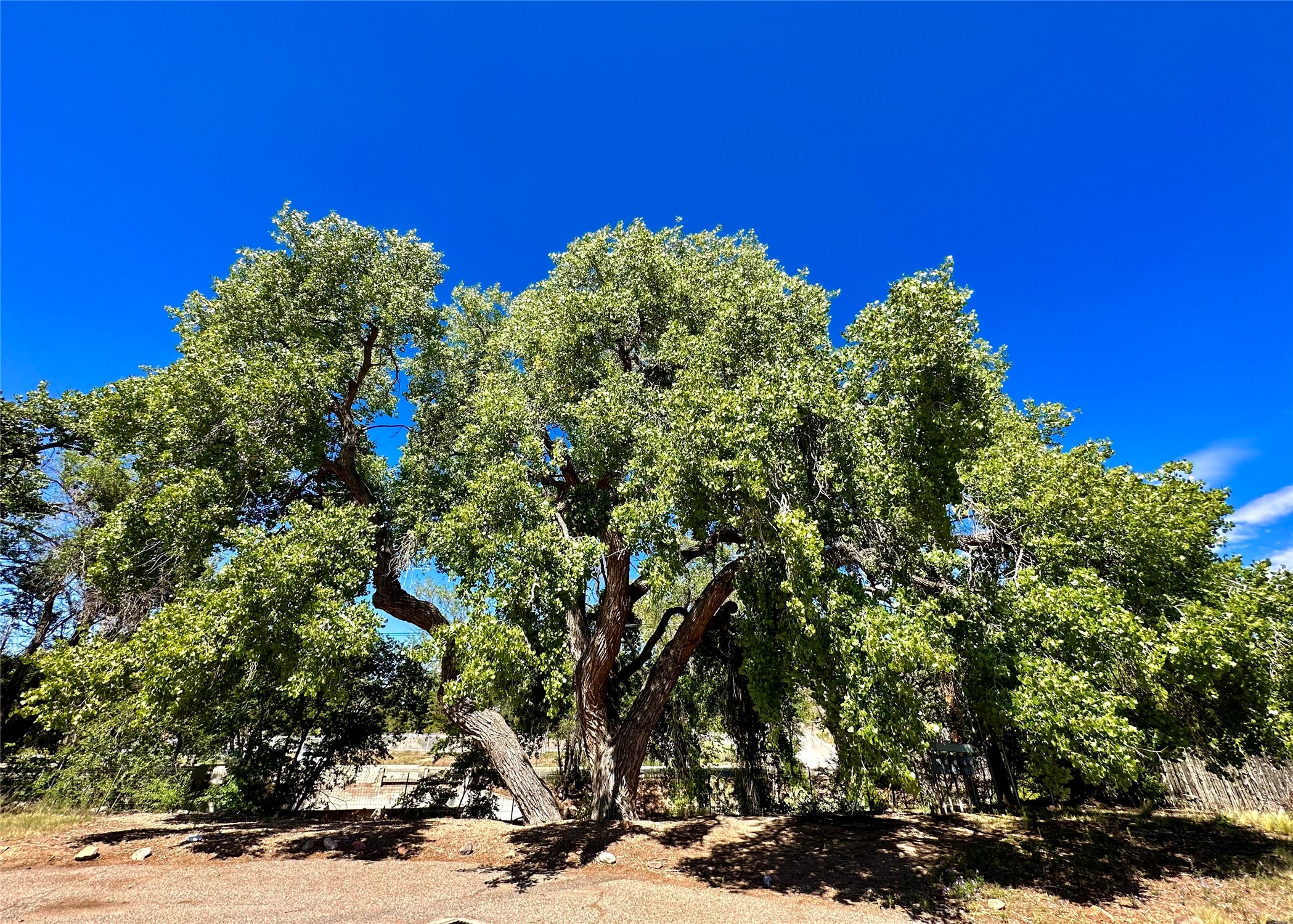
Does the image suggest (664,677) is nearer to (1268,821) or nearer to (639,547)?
(639,547)

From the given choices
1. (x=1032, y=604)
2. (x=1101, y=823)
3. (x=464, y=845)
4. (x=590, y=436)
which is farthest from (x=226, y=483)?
(x=1101, y=823)

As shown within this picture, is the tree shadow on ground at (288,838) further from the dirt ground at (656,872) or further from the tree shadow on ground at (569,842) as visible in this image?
the tree shadow on ground at (569,842)

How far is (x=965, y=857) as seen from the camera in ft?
25.8

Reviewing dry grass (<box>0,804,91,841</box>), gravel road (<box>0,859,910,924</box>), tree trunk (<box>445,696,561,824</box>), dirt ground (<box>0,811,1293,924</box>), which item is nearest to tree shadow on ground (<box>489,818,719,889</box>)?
dirt ground (<box>0,811,1293,924</box>)

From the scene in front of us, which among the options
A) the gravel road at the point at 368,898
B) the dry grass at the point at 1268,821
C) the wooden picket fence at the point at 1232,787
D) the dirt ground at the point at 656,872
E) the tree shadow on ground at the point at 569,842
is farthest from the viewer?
the wooden picket fence at the point at 1232,787

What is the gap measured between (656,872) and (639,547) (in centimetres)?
464

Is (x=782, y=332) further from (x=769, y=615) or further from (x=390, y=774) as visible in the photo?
(x=390, y=774)

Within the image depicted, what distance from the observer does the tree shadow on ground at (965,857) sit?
6.78 m

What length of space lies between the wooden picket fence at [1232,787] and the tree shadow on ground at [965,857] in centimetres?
164

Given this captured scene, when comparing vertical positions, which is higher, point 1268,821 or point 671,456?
point 671,456

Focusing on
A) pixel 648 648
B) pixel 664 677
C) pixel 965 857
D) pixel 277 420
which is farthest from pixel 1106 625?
pixel 277 420

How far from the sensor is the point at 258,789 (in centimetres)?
1235

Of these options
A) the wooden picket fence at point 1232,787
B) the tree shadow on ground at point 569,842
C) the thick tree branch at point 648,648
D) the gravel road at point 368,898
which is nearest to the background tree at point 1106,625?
the gravel road at point 368,898

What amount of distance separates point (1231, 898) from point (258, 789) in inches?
696
